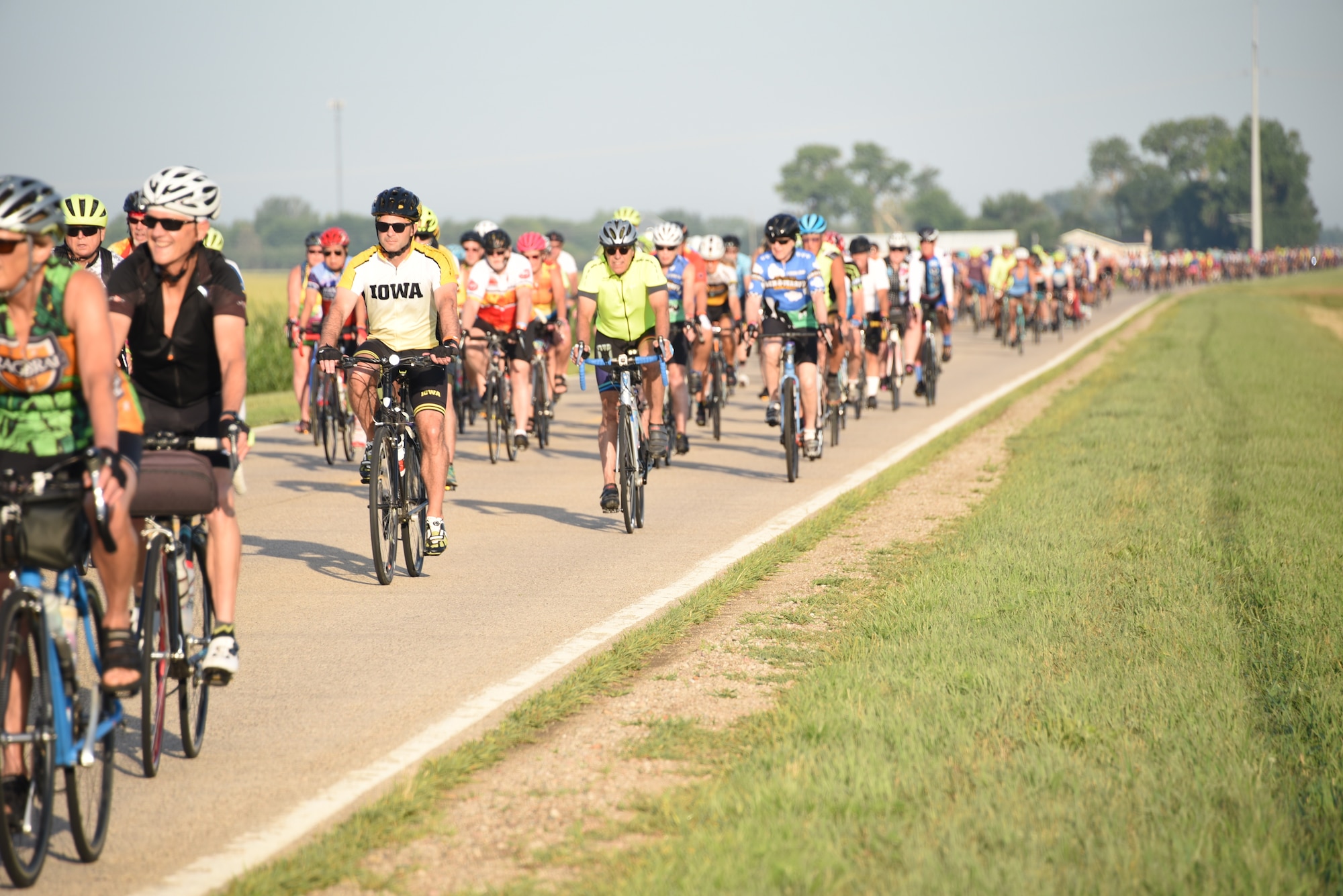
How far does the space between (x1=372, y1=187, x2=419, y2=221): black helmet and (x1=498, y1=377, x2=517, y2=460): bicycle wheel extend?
20.3 feet

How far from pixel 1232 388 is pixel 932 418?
4796 millimetres

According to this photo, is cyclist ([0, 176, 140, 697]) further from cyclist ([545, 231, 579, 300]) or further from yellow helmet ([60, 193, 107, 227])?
cyclist ([545, 231, 579, 300])

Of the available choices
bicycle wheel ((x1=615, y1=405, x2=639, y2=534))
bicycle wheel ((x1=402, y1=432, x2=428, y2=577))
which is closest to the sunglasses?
bicycle wheel ((x1=402, y1=432, x2=428, y2=577))

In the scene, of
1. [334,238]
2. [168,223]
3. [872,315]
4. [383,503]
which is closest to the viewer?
[168,223]

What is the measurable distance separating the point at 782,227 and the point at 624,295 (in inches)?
107

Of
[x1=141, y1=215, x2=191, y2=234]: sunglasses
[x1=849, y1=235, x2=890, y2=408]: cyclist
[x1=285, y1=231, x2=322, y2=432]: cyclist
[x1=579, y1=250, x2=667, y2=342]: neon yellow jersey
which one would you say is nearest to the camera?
[x1=141, y1=215, x2=191, y2=234]: sunglasses

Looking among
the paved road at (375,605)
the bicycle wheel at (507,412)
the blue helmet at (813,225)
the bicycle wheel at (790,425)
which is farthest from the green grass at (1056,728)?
the bicycle wheel at (507,412)

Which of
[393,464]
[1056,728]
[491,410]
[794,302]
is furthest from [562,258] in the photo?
[1056,728]

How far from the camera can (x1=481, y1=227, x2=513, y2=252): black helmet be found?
48.2ft

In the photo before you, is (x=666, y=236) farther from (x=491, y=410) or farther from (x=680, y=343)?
(x=491, y=410)

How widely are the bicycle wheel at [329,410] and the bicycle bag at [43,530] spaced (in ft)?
34.4

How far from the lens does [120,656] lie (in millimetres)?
4707

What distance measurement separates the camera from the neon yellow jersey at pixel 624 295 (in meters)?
11.0

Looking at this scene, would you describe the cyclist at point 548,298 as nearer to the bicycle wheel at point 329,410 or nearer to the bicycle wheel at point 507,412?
the bicycle wheel at point 507,412
